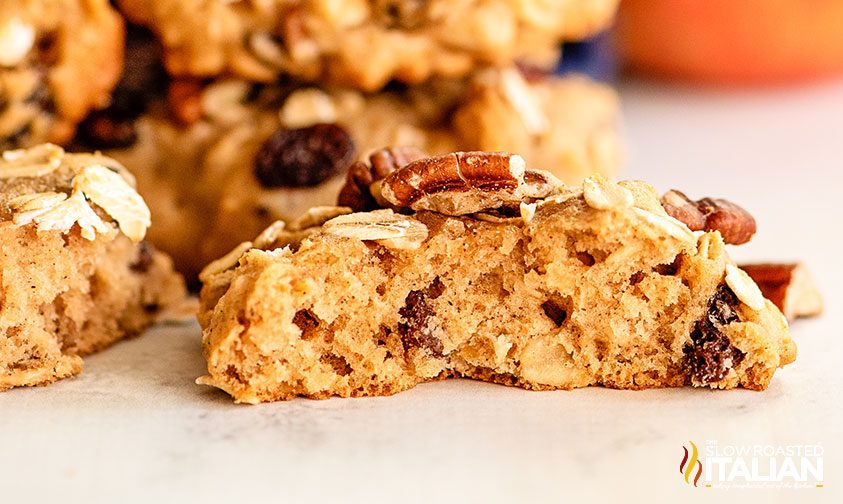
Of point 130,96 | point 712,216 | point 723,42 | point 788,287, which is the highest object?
point 723,42

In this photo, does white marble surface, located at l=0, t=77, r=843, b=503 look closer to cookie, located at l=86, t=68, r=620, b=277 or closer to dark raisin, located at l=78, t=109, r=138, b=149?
cookie, located at l=86, t=68, r=620, b=277

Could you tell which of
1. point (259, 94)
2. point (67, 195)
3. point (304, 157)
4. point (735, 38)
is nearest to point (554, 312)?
point (304, 157)

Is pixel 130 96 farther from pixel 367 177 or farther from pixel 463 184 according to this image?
pixel 463 184

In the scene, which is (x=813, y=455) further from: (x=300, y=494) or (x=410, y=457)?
(x=300, y=494)

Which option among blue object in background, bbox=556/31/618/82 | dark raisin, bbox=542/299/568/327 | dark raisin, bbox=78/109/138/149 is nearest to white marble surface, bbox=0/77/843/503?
dark raisin, bbox=542/299/568/327

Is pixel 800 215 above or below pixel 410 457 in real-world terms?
above

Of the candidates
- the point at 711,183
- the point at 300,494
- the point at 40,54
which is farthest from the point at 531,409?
the point at 711,183

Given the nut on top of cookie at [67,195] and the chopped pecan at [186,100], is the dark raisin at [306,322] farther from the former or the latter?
the chopped pecan at [186,100]
